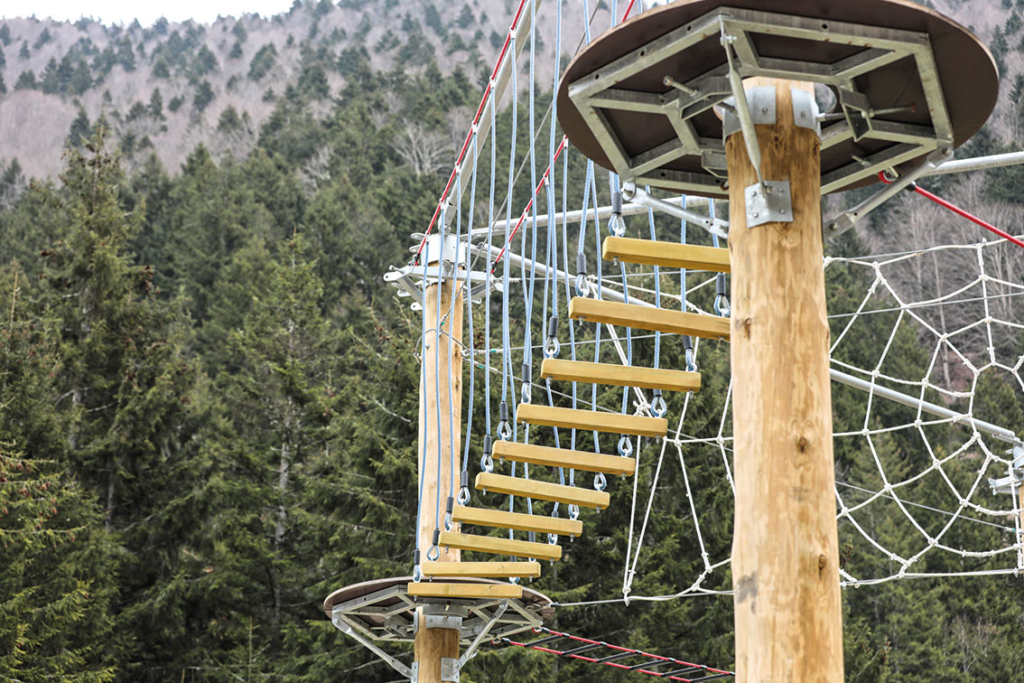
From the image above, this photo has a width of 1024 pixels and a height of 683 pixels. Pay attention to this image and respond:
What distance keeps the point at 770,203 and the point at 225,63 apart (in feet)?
144

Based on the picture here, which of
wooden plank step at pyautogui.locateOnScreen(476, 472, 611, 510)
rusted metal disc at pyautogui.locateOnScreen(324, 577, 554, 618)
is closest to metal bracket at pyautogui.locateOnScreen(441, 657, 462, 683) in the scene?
rusted metal disc at pyautogui.locateOnScreen(324, 577, 554, 618)

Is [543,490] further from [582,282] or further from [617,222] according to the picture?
[617,222]

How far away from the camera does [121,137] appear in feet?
108

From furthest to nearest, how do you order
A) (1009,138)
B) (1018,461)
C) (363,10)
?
(363,10)
(1009,138)
(1018,461)

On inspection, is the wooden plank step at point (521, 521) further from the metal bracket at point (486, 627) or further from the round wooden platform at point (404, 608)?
the metal bracket at point (486, 627)

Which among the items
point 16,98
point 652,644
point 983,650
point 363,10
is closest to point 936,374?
point 983,650

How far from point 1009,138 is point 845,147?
22929 mm

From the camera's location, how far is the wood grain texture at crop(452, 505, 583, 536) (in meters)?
4.52

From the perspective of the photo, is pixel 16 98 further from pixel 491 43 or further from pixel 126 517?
pixel 126 517

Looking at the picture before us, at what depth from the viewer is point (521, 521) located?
4516mm

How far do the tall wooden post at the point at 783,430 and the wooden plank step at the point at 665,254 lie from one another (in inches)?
11.6

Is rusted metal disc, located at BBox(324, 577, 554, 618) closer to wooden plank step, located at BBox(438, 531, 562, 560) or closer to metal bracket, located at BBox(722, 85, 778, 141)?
wooden plank step, located at BBox(438, 531, 562, 560)

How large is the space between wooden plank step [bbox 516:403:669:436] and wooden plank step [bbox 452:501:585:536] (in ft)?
2.33

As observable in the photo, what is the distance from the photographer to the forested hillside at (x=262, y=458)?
1135 centimetres
